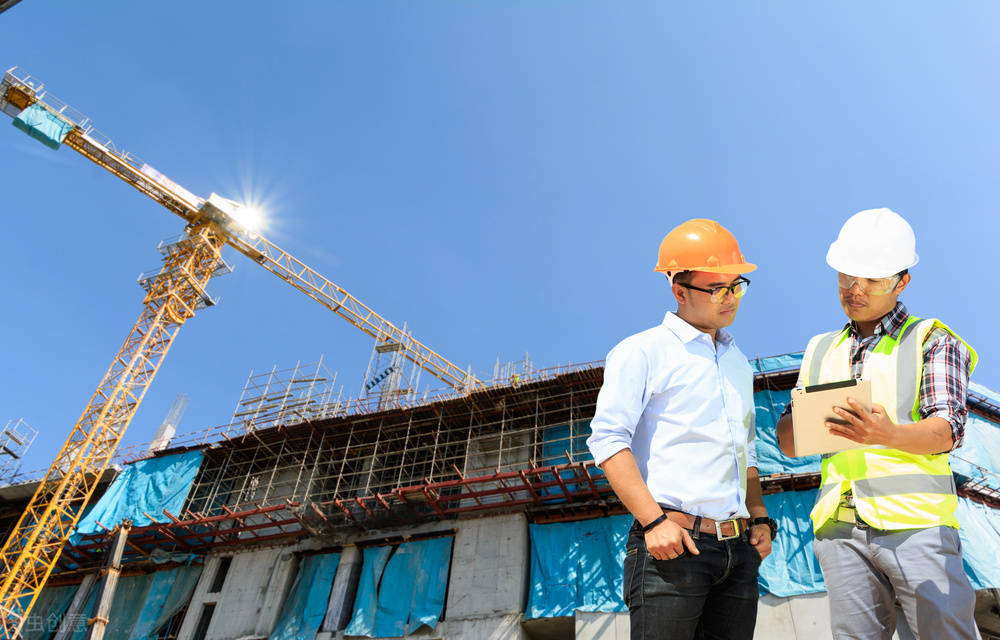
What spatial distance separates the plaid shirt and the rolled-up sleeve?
1.11 metres

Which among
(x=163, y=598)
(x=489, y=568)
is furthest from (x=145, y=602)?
(x=489, y=568)

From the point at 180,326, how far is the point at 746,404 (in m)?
34.9

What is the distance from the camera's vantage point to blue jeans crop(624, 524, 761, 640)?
7.96 feet

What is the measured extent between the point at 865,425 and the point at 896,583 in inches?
28.3

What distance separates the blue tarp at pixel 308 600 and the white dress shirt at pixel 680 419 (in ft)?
67.4

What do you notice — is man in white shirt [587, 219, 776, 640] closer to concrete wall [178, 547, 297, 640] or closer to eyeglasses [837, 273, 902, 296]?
eyeglasses [837, 273, 902, 296]

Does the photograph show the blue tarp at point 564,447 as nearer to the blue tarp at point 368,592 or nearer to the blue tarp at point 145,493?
the blue tarp at point 368,592

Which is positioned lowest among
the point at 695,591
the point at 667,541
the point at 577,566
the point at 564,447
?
the point at 695,591

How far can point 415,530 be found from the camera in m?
21.6

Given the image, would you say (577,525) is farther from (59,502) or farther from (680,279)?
(59,502)

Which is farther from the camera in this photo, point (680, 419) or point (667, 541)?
point (680, 419)

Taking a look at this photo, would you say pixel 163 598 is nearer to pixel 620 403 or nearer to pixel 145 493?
pixel 145 493

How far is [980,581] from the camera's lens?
15.5 m

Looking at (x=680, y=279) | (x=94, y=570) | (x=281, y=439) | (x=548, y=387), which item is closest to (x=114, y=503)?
(x=94, y=570)
